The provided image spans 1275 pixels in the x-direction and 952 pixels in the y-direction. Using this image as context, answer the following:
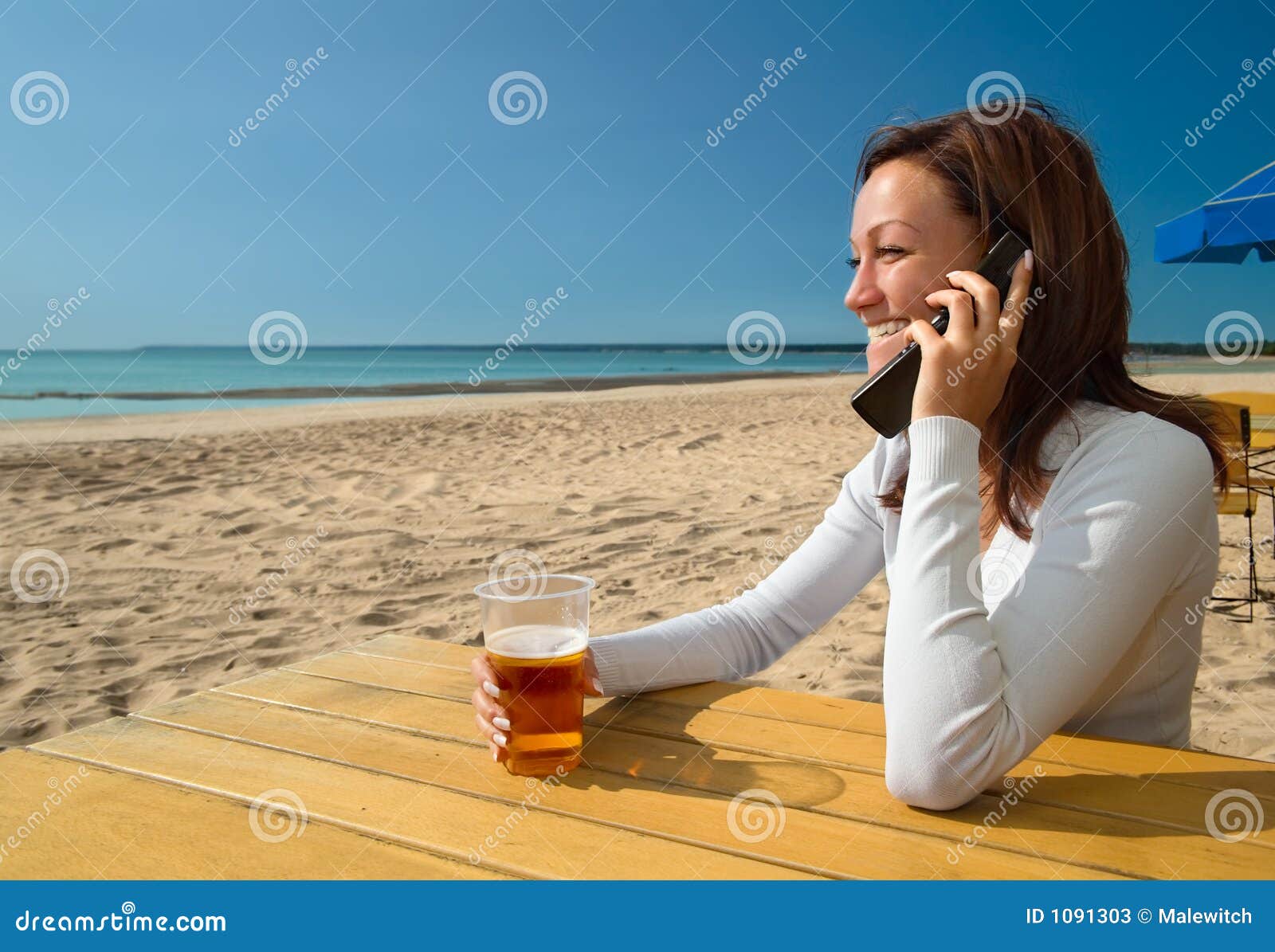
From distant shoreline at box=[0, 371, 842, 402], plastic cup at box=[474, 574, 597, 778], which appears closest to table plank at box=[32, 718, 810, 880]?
plastic cup at box=[474, 574, 597, 778]

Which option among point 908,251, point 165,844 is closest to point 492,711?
point 165,844

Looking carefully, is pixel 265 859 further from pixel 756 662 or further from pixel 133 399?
pixel 133 399

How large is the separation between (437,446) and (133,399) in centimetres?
1218

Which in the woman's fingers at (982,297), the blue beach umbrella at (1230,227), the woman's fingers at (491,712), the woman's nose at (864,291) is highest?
the blue beach umbrella at (1230,227)

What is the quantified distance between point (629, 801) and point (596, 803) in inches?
1.7

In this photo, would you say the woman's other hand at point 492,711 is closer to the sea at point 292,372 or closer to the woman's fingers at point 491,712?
the woman's fingers at point 491,712

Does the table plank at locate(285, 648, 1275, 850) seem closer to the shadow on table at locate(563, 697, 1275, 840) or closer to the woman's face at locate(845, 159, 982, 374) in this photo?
the shadow on table at locate(563, 697, 1275, 840)

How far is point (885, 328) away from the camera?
1.68 m

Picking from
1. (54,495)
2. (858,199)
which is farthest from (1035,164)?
(54,495)

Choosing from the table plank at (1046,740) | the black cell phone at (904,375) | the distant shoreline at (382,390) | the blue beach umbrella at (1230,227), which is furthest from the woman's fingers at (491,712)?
the distant shoreline at (382,390)

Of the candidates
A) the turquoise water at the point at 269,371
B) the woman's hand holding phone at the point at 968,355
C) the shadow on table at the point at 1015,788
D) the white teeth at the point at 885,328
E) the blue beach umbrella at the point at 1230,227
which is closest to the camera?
the shadow on table at the point at 1015,788

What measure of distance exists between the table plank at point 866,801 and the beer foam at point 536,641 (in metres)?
0.18

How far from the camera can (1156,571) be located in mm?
1322

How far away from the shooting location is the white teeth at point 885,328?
166cm
